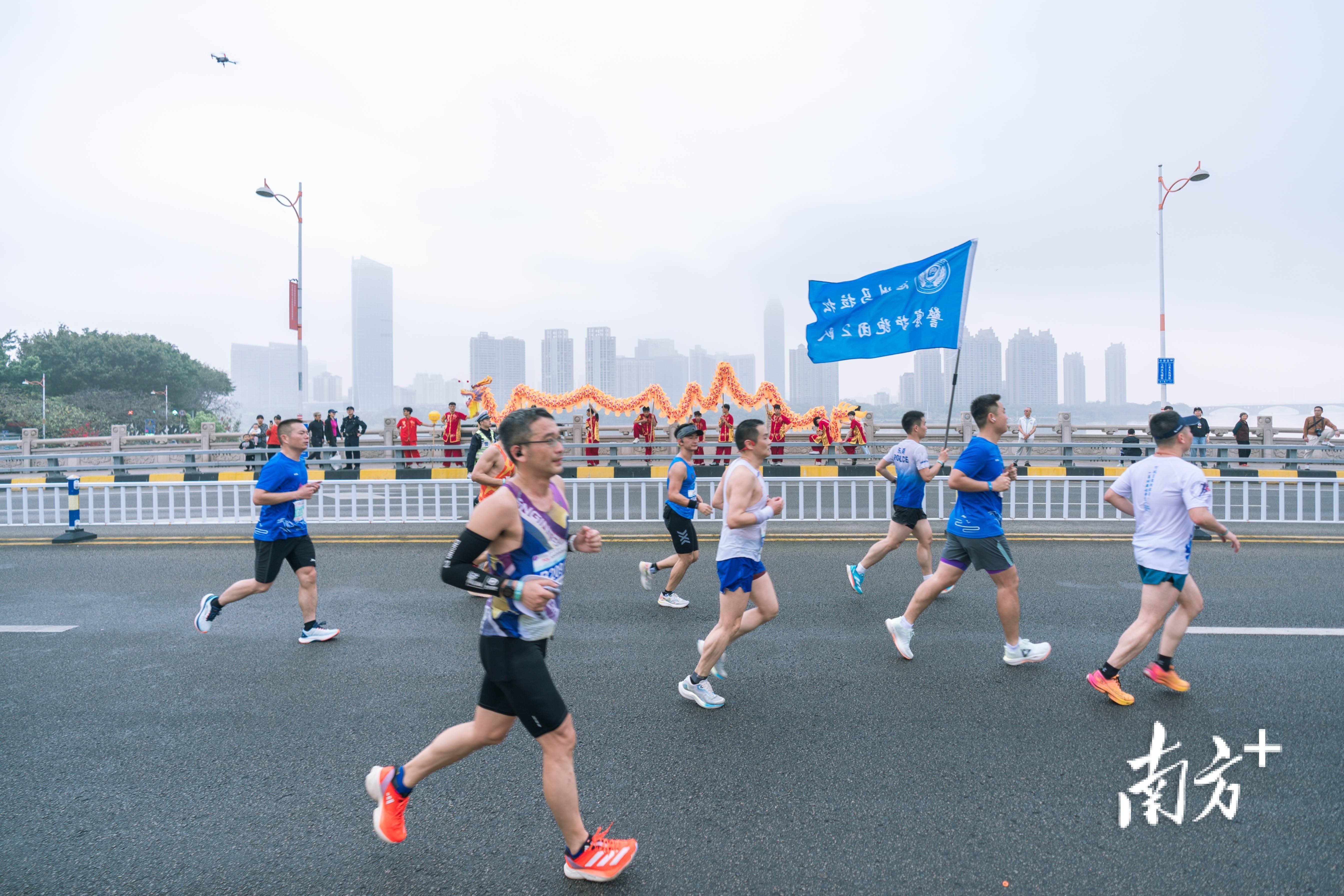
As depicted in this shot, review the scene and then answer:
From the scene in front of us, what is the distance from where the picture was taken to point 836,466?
17.6 meters

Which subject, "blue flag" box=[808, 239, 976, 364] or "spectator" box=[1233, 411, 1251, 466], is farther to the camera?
"spectator" box=[1233, 411, 1251, 466]

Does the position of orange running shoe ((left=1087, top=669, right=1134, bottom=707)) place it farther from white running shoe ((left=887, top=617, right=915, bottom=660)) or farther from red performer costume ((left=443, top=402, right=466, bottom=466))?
red performer costume ((left=443, top=402, right=466, bottom=466))

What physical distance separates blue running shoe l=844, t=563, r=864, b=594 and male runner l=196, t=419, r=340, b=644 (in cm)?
457

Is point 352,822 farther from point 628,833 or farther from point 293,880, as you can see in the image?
point 628,833

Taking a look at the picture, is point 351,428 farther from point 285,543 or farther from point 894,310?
point 894,310

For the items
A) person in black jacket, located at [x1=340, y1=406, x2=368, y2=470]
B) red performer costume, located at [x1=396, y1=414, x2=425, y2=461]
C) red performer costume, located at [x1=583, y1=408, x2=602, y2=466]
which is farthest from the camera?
red performer costume, located at [x1=583, y1=408, x2=602, y2=466]

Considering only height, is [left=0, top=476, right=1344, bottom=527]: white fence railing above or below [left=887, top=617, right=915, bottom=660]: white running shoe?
above

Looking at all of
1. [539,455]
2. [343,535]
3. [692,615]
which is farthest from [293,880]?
[343,535]

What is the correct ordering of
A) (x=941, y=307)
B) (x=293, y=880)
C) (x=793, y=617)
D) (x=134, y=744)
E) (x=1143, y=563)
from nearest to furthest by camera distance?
(x=293, y=880)
(x=134, y=744)
(x=1143, y=563)
(x=793, y=617)
(x=941, y=307)

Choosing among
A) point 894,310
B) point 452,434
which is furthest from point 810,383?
point 894,310

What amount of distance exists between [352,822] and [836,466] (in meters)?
15.3

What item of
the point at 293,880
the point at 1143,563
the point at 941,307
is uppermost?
the point at 941,307

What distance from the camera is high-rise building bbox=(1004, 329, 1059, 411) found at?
171 feet

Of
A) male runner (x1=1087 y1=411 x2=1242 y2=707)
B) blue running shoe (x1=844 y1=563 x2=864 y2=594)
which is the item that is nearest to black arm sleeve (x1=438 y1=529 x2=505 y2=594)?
male runner (x1=1087 y1=411 x2=1242 y2=707)
